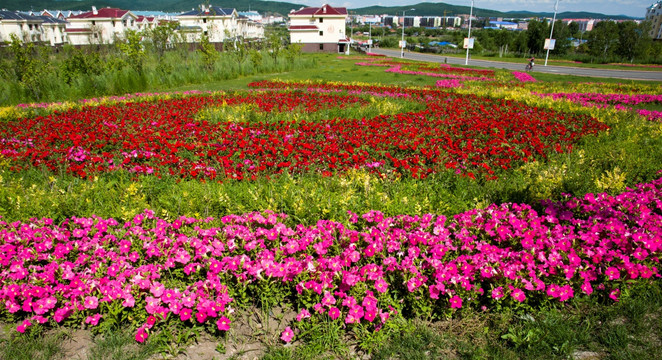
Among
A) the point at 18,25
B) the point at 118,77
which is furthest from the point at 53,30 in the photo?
the point at 118,77

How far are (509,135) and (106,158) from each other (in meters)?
7.59

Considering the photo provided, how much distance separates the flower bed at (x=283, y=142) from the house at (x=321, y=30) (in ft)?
178

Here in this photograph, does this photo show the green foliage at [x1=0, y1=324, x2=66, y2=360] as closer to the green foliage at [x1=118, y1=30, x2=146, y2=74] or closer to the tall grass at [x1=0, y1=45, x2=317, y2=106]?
the tall grass at [x1=0, y1=45, x2=317, y2=106]

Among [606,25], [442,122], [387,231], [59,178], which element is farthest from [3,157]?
[606,25]

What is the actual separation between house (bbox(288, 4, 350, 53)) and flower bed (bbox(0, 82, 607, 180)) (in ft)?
178

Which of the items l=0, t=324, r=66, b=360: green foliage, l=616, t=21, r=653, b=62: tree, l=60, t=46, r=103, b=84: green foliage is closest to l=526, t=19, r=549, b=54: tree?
l=616, t=21, r=653, b=62: tree

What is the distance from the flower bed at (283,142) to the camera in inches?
232

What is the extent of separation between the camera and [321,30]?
60.7m

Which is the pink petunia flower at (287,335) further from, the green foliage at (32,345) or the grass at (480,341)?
the green foliage at (32,345)

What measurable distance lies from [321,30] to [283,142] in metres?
58.9

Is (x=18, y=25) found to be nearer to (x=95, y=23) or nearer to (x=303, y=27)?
(x=95, y=23)

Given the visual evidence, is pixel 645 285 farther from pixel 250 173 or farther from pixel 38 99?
pixel 38 99

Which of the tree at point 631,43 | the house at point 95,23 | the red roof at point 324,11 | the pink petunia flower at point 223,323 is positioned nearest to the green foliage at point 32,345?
the pink petunia flower at point 223,323

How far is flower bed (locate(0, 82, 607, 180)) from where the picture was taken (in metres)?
5.89
